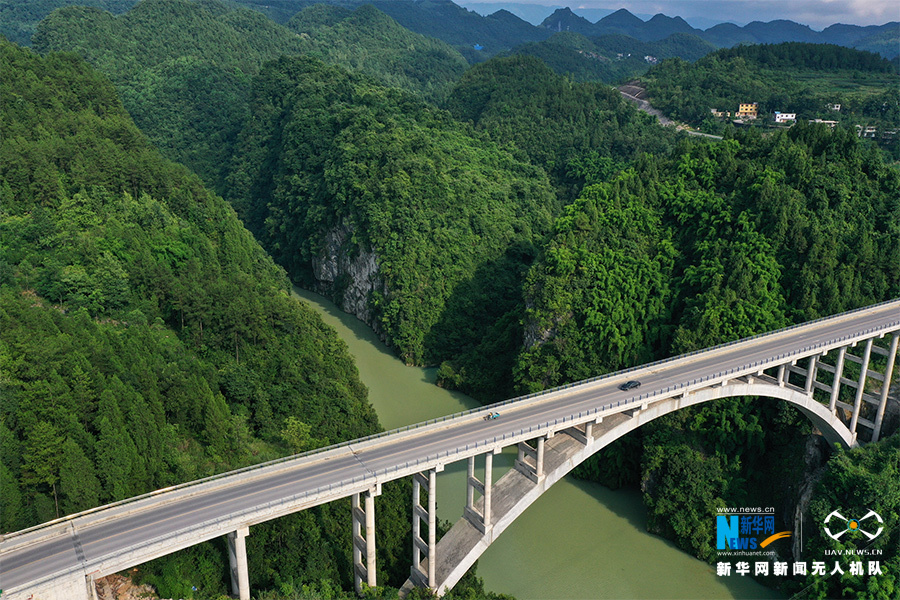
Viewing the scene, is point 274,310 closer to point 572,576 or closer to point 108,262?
point 108,262

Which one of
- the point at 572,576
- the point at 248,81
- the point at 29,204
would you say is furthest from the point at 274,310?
the point at 248,81

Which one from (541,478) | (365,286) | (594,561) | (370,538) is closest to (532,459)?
(541,478)

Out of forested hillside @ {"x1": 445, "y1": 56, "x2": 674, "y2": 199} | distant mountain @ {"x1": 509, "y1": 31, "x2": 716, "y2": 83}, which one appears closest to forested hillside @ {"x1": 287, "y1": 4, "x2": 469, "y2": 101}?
distant mountain @ {"x1": 509, "y1": 31, "x2": 716, "y2": 83}

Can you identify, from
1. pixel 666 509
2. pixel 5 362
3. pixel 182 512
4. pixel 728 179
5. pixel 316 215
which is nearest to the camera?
pixel 182 512

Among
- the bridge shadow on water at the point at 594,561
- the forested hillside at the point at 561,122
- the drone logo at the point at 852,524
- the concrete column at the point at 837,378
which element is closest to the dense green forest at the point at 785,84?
the forested hillside at the point at 561,122

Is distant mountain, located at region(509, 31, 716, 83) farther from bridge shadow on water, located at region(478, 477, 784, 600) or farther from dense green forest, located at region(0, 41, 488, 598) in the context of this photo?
bridge shadow on water, located at region(478, 477, 784, 600)

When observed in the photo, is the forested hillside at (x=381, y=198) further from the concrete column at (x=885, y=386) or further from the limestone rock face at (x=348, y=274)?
the concrete column at (x=885, y=386)

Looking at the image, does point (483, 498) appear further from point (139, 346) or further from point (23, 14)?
point (23, 14)
